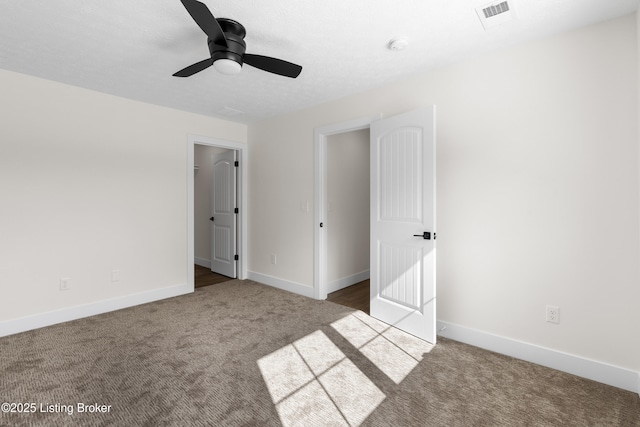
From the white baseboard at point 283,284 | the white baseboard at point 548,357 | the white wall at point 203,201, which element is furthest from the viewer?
the white wall at point 203,201

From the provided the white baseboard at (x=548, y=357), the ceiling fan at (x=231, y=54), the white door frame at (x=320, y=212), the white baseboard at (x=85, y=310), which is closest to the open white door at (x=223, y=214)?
the white baseboard at (x=85, y=310)

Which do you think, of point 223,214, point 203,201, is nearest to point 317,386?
point 223,214

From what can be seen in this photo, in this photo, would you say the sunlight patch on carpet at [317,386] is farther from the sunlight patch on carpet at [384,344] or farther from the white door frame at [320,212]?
the white door frame at [320,212]

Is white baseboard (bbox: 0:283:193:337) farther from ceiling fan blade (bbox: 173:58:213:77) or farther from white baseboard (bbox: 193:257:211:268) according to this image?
ceiling fan blade (bbox: 173:58:213:77)

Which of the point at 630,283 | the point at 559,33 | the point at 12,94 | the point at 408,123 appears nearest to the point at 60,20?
the point at 12,94

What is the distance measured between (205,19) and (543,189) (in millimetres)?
2563

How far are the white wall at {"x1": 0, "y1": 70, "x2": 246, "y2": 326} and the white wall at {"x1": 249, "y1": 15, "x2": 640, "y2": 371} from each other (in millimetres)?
3024

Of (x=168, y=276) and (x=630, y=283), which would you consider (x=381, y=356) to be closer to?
(x=630, y=283)

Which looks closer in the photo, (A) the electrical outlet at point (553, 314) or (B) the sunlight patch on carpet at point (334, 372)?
(B) the sunlight patch on carpet at point (334, 372)

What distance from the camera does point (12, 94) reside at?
2852 mm

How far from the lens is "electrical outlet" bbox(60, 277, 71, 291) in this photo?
314 centimetres

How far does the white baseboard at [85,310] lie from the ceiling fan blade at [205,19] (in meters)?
3.13

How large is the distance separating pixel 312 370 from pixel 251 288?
230 centimetres

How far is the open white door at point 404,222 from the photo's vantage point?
2.64 metres
